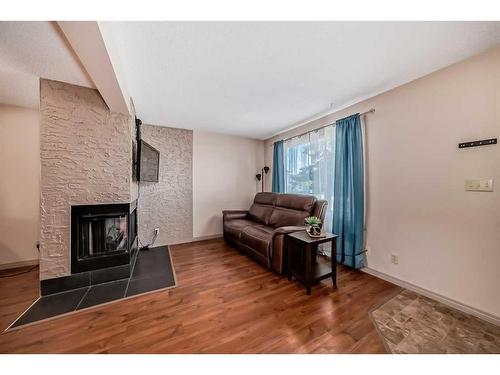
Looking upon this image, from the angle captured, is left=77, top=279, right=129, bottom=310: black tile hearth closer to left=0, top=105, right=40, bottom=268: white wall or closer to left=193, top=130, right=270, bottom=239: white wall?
left=0, top=105, right=40, bottom=268: white wall

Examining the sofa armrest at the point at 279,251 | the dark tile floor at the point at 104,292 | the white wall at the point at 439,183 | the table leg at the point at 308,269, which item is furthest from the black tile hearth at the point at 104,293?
the white wall at the point at 439,183

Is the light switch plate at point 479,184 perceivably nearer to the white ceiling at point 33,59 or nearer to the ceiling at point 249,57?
the ceiling at point 249,57

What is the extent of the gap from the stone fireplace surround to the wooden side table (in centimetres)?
215

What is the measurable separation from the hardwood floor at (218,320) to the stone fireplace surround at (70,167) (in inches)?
18.1

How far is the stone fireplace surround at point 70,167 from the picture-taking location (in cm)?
189

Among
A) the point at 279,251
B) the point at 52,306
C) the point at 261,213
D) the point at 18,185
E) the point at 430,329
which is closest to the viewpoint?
the point at 430,329

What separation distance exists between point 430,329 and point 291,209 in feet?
6.48

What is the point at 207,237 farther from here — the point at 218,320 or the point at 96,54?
the point at 96,54

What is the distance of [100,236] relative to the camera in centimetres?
215

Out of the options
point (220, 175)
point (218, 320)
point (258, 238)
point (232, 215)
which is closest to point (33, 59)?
point (218, 320)

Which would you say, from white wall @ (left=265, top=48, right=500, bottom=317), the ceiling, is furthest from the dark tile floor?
white wall @ (left=265, top=48, right=500, bottom=317)

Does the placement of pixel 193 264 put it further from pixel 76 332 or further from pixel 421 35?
pixel 421 35
